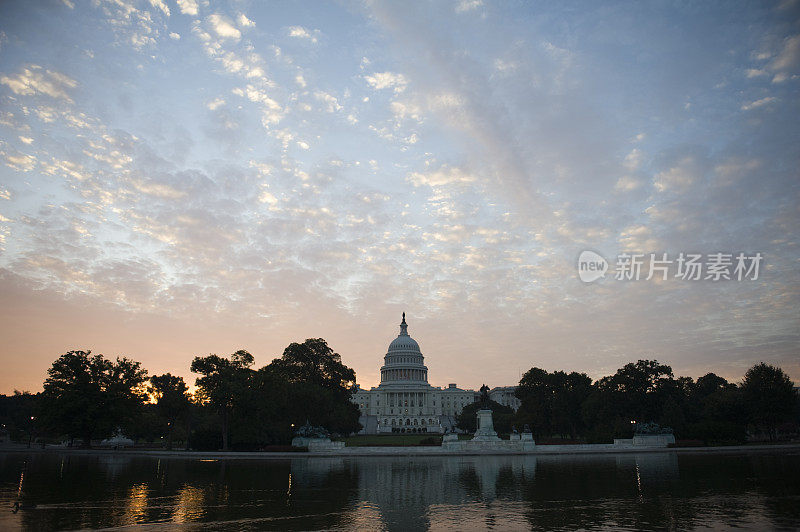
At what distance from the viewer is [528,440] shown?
60.9 metres

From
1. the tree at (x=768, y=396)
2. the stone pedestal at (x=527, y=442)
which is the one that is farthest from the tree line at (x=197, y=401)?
the tree at (x=768, y=396)

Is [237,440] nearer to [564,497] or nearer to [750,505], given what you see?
[564,497]

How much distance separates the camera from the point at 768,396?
69.8 m

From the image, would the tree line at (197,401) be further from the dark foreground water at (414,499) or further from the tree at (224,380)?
the dark foreground water at (414,499)

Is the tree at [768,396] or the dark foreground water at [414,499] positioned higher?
the tree at [768,396]

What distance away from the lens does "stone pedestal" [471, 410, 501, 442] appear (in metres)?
60.1

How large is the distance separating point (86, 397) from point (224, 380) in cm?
1875

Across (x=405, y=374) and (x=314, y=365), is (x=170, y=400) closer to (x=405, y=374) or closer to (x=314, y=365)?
(x=314, y=365)

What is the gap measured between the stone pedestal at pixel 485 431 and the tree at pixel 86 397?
45.2 m

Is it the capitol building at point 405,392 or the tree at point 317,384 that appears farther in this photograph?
the capitol building at point 405,392

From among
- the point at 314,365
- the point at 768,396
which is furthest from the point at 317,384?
the point at 768,396

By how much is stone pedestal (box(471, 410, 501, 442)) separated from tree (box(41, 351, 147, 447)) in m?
45.2

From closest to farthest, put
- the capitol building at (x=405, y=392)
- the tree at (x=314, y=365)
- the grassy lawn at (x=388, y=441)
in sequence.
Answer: the grassy lawn at (x=388, y=441), the tree at (x=314, y=365), the capitol building at (x=405, y=392)

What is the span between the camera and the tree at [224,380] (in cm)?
6066
